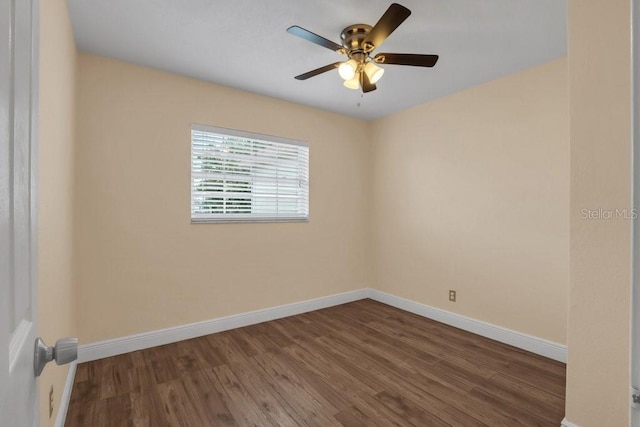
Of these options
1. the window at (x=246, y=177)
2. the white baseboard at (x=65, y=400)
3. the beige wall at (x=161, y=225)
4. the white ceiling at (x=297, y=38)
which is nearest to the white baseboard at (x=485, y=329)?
the beige wall at (x=161, y=225)

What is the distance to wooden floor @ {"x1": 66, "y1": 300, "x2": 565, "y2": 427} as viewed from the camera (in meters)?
1.82

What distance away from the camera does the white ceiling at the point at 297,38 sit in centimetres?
190

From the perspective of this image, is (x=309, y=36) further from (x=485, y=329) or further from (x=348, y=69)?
(x=485, y=329)

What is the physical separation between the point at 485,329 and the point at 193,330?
292cm

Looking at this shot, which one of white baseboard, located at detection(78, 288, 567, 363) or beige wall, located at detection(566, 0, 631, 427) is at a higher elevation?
beige wall, located at detection(566, 0, 631, 427)

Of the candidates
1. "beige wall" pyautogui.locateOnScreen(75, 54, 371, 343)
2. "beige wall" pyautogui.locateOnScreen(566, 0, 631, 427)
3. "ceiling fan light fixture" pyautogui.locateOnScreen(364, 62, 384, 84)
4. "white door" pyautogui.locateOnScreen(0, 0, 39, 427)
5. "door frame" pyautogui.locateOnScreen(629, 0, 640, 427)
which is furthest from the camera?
"beige wall" pyautogui.locateOnScreen(75, 54, 371, 343)

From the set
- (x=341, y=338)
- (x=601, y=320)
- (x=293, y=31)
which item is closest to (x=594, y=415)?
(x=601, y=320)

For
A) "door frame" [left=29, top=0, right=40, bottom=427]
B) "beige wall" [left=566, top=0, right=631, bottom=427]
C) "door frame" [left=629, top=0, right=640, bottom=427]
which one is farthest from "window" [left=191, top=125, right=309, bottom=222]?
"door frame" [left=629, top=0, right=640, bottom=427]

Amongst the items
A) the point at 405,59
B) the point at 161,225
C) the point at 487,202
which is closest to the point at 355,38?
the point at 405,59

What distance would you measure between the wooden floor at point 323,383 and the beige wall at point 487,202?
0.52m

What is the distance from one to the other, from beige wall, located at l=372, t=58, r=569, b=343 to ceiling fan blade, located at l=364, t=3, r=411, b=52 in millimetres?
1701

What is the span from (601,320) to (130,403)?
2.77 meters

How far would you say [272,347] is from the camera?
2.72m

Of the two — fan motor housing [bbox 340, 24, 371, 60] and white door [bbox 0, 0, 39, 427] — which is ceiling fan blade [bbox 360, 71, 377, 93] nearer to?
fan motor housing [bbox 340, 24, 371, 60]
